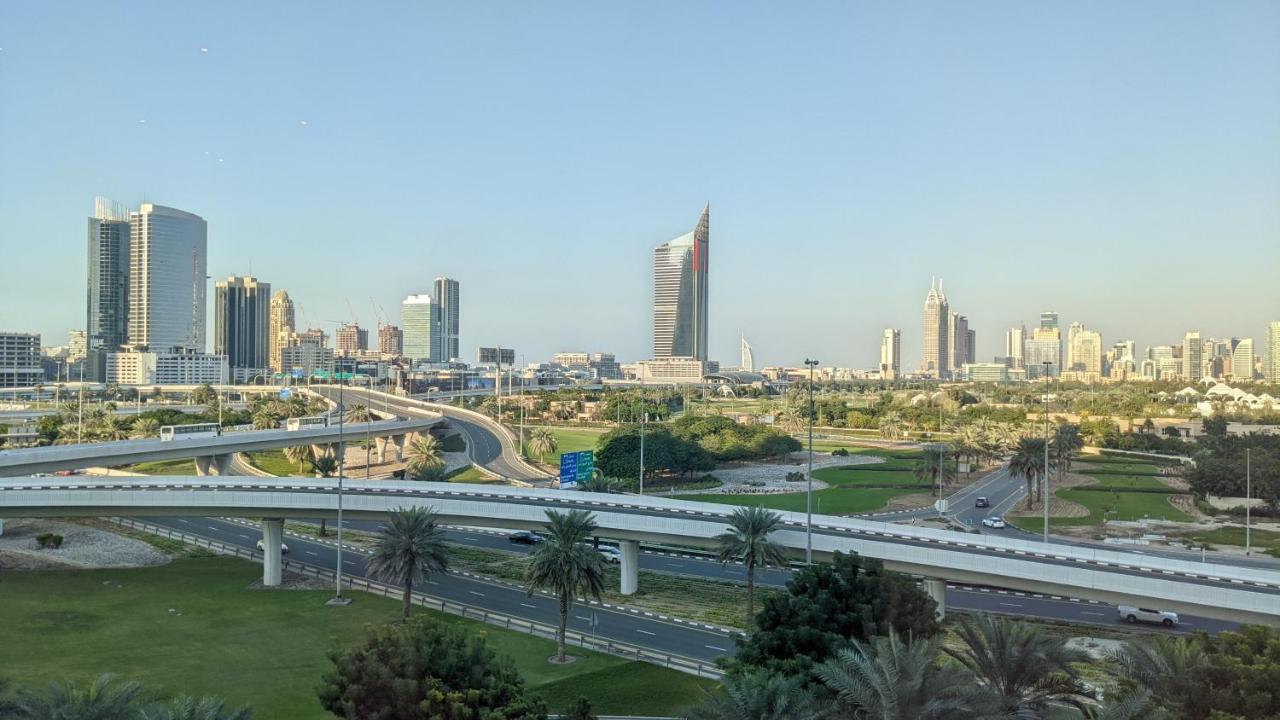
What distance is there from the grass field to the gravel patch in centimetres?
309

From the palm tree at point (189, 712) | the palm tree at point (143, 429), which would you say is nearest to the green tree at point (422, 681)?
the palm tree at point (189, 712)

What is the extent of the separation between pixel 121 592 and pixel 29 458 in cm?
3547

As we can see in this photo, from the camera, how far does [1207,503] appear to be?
275 feet

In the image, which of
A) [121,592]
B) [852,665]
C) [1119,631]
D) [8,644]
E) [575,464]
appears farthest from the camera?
[575,464]

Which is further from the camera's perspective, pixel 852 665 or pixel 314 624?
pixel 314 624

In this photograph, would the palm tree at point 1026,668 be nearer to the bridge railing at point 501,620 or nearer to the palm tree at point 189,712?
the bridge railing at point 501,620

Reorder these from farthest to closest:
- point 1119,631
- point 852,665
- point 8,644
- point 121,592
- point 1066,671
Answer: point 121,592
point 1119,631
point 8,644
point 1066,671
point 852,665

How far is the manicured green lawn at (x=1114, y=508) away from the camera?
255ft

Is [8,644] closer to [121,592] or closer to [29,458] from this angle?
[121,592]

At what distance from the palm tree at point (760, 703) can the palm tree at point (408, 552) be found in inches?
926

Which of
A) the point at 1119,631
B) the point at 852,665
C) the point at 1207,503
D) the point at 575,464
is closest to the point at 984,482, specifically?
the point at 1207,503

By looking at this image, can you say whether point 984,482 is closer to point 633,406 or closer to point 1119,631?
point 1119,631

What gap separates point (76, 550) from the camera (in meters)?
60.5

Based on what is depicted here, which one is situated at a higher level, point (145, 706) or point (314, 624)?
point (145, 706)
